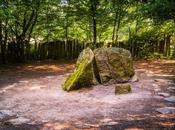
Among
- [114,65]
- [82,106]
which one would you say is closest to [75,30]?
[114,65]

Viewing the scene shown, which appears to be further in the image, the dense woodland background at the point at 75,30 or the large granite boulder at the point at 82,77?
the dense woodland background at the point at 75,30

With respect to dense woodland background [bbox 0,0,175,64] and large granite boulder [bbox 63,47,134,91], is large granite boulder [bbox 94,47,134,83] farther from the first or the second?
dense woodland background [bbox 0,0,175,64]

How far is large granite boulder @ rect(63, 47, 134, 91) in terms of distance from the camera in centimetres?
905

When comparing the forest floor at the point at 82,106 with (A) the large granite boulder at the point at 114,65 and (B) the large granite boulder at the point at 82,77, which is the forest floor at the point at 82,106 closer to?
(B) the large granite boulder at the point at 82,77

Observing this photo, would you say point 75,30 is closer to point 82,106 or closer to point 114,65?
point 114,65

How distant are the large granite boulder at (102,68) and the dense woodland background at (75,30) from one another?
4.40 meters

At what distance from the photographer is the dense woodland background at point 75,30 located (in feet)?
50.0

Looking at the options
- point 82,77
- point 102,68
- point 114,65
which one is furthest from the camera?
point 114,65

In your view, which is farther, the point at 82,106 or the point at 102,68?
the point at 102,68

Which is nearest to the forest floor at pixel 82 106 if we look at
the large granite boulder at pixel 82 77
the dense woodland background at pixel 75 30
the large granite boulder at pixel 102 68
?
the large granite boulder at pixel 82 77

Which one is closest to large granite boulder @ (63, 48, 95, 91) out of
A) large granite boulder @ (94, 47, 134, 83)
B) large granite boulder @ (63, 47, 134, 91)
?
large granite boulder @ (63, 47, 134, 91)

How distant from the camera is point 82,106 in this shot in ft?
23.6

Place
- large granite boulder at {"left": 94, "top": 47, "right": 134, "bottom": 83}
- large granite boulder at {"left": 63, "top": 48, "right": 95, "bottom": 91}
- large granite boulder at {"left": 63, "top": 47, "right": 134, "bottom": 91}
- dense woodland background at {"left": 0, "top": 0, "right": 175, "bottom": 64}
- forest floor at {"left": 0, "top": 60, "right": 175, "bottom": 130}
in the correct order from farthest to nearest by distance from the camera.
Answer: dense woodland background at {"left": 0, "top": 0, "right": 175, "bottom": 64}, large granite boulder at {"left": 94, "top": 47, "right": 134, "bottom": 83}, large granite boulder at {"left": 63, "top": 47, "right": 134, "bottom": 91}, large granite boulder at {"left": 63, "top": 48, "right": 95, "bottom": 91}, forest floor at {"left": 0, "top": 60, "right": 175, "bottom": 130}

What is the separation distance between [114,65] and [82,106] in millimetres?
2856
